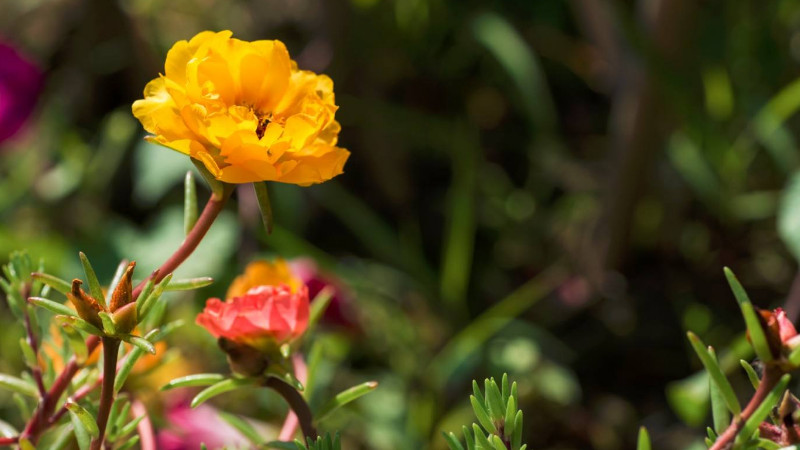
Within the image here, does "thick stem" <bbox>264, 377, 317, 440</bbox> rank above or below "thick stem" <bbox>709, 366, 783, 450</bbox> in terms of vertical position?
below

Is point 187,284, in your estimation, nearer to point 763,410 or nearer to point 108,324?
point 108,324

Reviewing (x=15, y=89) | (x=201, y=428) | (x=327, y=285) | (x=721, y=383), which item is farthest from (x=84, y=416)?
(x=15, y=89)

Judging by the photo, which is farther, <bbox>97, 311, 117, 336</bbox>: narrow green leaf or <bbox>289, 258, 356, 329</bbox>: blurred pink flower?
<bbox>289, 258, 356, 329</bbox>: blurred pink flower

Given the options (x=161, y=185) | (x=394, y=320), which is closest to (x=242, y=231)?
(x=161, y=185)

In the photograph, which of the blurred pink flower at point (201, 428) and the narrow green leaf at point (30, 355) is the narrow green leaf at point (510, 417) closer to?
the narrow green leaf at point (30, 355)

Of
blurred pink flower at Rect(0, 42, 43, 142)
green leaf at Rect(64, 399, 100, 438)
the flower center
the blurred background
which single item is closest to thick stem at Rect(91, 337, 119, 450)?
green leaf at Rect(64, 399, 100, 438)

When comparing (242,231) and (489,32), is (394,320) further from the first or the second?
(489,32)

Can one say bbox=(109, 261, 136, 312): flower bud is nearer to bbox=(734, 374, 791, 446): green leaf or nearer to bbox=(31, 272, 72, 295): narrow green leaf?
bbox=(31, 272, 72, 295): narrow green leaf
